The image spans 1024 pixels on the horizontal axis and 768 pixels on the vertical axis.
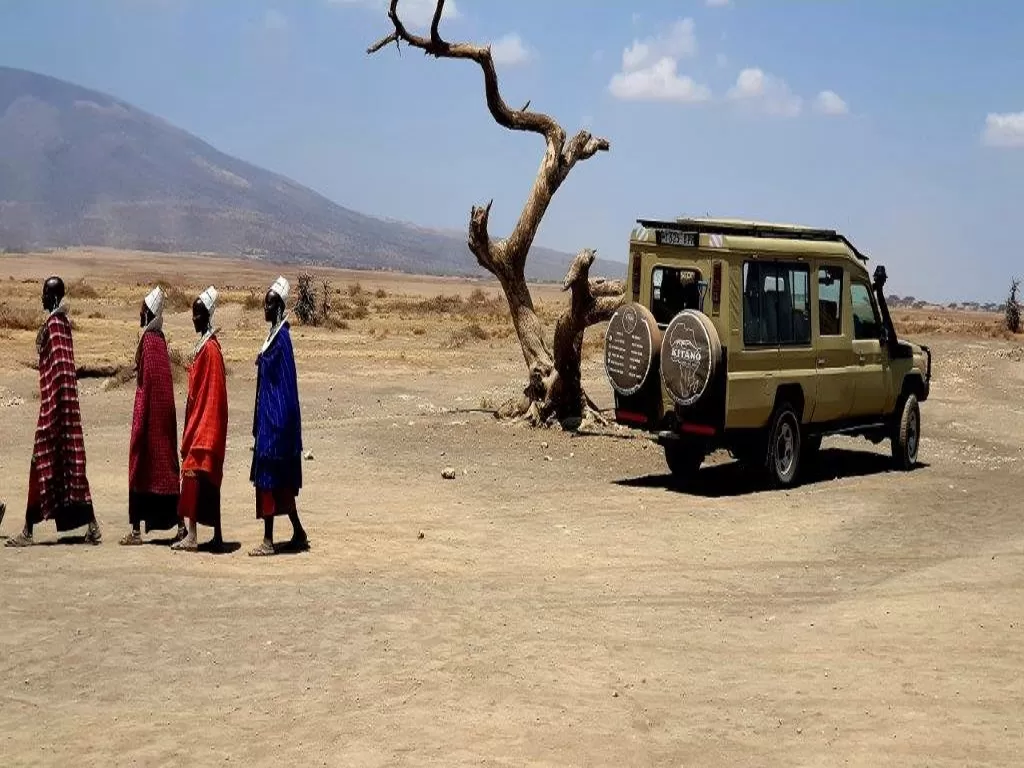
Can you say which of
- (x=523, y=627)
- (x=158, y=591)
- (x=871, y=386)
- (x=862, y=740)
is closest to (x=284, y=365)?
(x=158, y=591)

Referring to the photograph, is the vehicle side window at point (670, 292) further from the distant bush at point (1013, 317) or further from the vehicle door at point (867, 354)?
the distant bush at point (1013, 317)

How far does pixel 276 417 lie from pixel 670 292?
5979 millimetres

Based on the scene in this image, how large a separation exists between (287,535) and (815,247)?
269 inches

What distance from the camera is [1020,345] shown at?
4728 cm

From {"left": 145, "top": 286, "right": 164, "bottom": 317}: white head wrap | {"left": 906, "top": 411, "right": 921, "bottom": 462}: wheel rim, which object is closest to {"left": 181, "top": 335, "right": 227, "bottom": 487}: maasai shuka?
{"left": 145, "top": 286, "right": 164, "bottom": 317}: white head wrap

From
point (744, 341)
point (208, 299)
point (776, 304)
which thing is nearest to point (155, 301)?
point (208, 299)

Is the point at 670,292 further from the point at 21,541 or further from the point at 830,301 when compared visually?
the point at 21,541

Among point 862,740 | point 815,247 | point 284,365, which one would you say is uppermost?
point 815,247

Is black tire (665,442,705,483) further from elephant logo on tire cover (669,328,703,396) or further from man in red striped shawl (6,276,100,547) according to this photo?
man in red striped shawl (6,276,100,547)

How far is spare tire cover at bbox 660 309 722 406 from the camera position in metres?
14.8

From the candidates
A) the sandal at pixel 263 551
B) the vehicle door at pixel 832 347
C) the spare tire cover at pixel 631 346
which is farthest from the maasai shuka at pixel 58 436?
the vehicle door at pixel 832 347

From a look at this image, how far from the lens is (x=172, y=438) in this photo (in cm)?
1181

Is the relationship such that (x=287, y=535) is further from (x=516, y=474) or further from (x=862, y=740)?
(x=862, y=740)

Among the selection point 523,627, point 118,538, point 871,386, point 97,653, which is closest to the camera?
point 97,653
